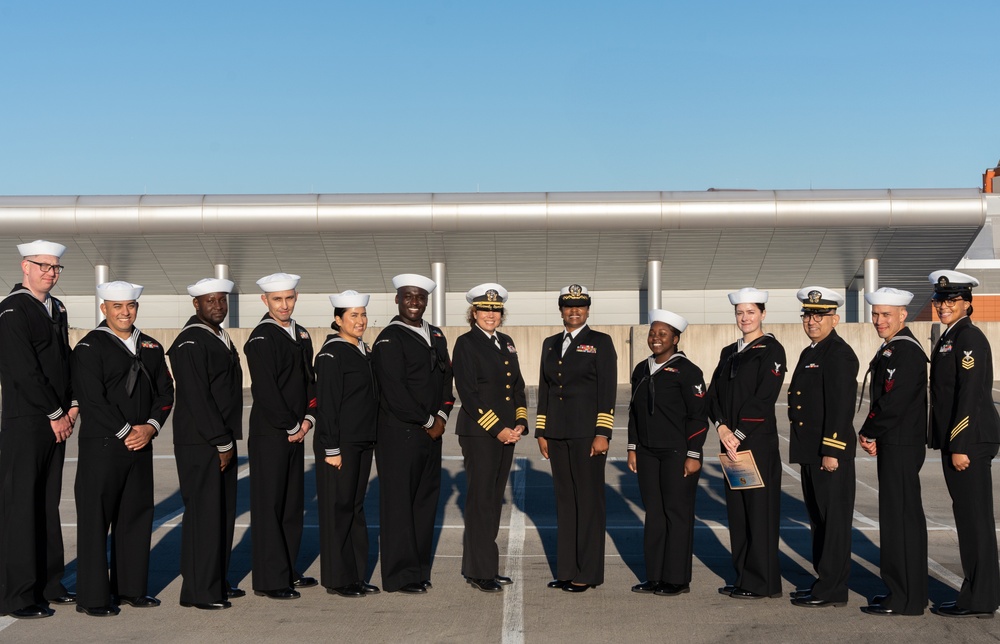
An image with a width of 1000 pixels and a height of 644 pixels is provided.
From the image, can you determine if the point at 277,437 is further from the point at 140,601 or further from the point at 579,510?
the point at 579,510

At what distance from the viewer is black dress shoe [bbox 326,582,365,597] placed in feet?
22.6

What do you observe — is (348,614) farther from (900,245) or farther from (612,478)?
(900,245)

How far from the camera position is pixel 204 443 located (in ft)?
21.7

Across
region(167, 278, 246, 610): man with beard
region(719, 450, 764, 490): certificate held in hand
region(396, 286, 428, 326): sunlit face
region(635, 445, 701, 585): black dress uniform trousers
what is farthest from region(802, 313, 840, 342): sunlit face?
region(167, 278, 246, 610): man with beard

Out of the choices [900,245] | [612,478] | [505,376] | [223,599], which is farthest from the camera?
[900,245]

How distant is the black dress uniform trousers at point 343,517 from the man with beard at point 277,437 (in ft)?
0.70

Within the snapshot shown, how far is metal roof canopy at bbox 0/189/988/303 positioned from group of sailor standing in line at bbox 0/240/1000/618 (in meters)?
22.6

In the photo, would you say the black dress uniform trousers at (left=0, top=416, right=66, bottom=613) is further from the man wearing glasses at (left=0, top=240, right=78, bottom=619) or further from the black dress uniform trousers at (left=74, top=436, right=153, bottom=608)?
the black dress uniform trousers at (left=74, top=436, right=153, bottom=608)

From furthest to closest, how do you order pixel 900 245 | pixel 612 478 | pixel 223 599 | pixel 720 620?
pixel 900 245
pixel 612 478
pixel 223 599
pixel 720 620

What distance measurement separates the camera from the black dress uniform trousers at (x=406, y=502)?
7.02 m

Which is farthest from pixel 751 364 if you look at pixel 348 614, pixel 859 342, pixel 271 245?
pixel 271 245

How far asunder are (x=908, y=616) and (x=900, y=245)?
87.5 feet

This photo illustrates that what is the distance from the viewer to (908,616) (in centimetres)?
630

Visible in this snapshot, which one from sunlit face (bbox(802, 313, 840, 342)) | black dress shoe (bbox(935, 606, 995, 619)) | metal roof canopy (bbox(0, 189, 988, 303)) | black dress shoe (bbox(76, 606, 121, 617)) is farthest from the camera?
metal roof canopy (bbox(0, 189, 988, 303))
